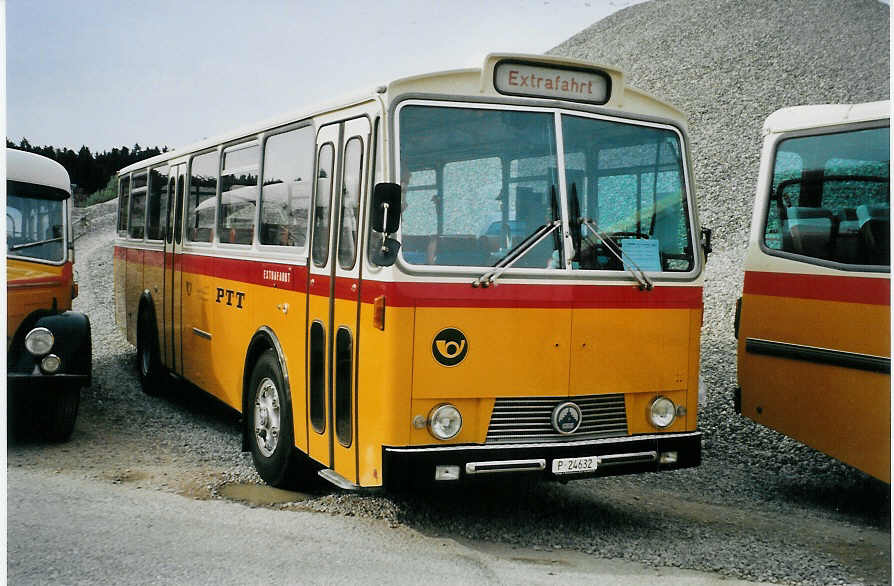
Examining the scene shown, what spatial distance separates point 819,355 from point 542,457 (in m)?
2.47

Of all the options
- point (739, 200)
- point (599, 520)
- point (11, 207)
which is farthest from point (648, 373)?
point (739, 200)

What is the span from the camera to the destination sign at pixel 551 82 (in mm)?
5543

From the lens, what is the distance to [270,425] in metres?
6.82

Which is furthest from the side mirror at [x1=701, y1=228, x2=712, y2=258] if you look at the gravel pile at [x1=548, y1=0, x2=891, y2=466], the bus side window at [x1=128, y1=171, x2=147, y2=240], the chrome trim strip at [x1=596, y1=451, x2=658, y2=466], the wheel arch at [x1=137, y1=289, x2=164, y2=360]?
the bus side window at [x1=128, y1=171, x2=147, y2=240]

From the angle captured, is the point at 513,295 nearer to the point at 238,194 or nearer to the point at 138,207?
the point at 238,194

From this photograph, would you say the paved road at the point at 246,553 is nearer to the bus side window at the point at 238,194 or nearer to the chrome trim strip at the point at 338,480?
the chrome trim strip at the point at 338,480

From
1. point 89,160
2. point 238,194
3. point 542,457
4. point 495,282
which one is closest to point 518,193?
point 495,282

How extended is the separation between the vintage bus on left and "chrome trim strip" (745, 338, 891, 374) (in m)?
5.49

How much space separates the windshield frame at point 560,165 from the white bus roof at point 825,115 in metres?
1.46

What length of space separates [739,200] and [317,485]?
21.2 meters

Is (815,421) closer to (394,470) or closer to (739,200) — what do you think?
(394,470)

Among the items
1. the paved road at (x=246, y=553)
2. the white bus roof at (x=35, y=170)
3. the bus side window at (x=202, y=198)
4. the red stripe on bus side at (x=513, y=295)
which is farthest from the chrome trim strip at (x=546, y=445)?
the white bus roof at (x=35, y=170)

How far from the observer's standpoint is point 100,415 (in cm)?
937

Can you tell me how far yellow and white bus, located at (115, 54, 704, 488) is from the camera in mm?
5273
